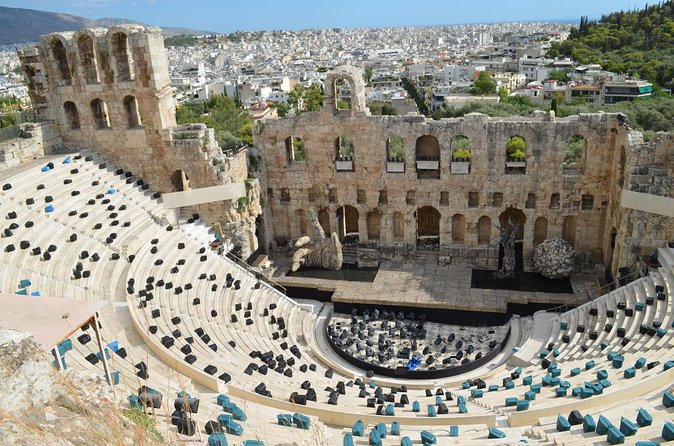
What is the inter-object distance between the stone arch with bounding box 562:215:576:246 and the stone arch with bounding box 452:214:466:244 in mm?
5107

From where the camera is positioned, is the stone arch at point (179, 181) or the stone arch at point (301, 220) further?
the stone arch at point (301, 220)

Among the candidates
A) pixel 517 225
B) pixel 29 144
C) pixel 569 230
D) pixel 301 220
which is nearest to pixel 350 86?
pixel 301 220

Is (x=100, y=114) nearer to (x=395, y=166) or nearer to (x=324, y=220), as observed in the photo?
(x=324, y=220)

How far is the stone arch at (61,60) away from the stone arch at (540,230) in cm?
2623

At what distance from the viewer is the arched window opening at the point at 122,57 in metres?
28.3

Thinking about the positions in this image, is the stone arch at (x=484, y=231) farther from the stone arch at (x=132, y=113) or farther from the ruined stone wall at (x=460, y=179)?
the stone arch at (x=132, y=113)

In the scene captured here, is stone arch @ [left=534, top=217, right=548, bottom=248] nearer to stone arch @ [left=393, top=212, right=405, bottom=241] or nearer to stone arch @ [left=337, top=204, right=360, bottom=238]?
stone arch @ [left=393, top=212, right=405, bottom=241]

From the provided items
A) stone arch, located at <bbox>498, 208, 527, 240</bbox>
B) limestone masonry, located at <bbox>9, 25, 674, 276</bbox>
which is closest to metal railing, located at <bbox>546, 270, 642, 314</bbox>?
limestone masonry, located at <bbox>9, 25, 674, 276</bbox>

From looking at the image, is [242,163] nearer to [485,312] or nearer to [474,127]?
[474,127]

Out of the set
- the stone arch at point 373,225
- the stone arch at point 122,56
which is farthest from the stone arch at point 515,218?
the stone arch at point 122,56

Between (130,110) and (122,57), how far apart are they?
2.81 meters

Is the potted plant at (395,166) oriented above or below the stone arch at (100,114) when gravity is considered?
below

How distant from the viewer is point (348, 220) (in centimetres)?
3353

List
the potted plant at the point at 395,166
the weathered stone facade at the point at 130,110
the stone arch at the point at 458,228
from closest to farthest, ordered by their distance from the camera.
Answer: the weathered stone facade at the point at 130,110
the potted plant at the point at 395,166
the stone arch at the point at 458,228
